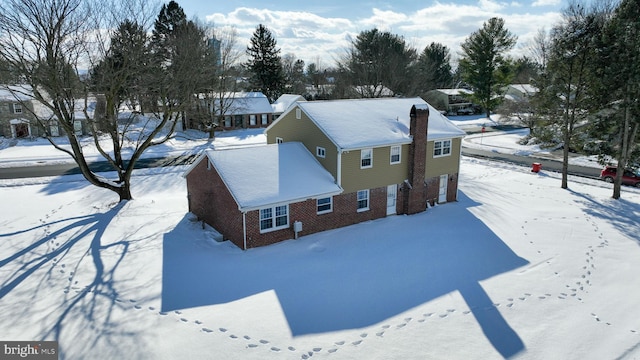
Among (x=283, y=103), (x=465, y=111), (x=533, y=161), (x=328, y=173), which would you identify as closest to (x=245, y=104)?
(x=283, y=103)

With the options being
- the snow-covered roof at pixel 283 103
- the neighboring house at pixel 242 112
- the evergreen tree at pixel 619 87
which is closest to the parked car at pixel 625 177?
the evergreen tree at pixel 619 87

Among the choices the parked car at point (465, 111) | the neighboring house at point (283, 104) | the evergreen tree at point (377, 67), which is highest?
the evergreen tree at point (377, 67)

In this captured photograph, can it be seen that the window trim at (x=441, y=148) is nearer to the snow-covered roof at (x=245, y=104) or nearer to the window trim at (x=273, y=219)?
the window trim at (x=273, y=219)

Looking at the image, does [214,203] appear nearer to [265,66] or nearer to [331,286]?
[331,286]

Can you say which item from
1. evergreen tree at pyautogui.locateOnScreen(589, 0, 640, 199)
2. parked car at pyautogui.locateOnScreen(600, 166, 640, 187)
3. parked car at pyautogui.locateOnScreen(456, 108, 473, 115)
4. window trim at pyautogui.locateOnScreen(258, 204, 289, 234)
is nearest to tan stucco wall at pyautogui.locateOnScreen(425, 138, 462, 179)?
window trim at pyautogui.locateOnScreen(258, 204, 289, 234)

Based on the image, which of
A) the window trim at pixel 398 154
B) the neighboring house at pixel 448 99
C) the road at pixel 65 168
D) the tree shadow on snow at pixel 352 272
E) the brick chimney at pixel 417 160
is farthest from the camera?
the neighboring house at pixel 448 99

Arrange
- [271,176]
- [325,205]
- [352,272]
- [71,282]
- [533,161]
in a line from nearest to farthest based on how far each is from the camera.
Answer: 1. [71,282]
2. [352,272]
3. [271,176]
4. [325,205]
5. [533,161]

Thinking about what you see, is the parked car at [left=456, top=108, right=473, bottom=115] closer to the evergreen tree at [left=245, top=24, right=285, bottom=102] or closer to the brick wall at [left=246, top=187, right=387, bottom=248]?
the evergreen tree at [left=245, top=24, right=285, bottom=102]
